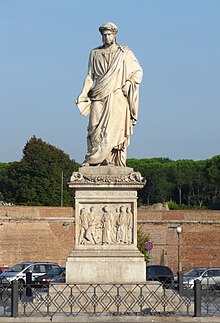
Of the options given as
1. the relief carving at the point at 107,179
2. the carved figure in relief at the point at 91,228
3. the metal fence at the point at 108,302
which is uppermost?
the relief carving at the point at 107,179

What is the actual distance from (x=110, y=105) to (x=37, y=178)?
193 ft

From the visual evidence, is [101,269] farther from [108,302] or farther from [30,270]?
[30,270]

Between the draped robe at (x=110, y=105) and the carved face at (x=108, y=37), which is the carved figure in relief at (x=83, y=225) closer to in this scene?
the draped robe at (x=110, y=105)

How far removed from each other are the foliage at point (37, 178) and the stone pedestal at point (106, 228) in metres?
58.3

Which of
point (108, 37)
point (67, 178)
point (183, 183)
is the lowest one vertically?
point (67, 178)

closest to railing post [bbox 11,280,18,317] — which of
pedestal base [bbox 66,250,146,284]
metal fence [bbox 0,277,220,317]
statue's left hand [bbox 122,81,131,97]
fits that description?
metal fence [bbox 0,277,220,317]

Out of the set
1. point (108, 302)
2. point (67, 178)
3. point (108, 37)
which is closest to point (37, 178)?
point (67, 178)

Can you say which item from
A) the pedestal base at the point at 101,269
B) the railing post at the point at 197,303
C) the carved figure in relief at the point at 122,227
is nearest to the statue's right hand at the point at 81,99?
the carved figure in relief at the point at 122,227

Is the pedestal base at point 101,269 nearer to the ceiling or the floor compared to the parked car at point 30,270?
nearer to the ceiling

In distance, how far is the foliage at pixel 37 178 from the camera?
76375 mm

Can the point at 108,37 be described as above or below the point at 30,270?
above

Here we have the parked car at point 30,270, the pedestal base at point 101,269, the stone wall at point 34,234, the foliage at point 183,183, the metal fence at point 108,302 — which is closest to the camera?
the metal fence at point 108,302

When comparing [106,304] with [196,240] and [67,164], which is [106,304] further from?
[67,164]

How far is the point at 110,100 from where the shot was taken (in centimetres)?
1831
